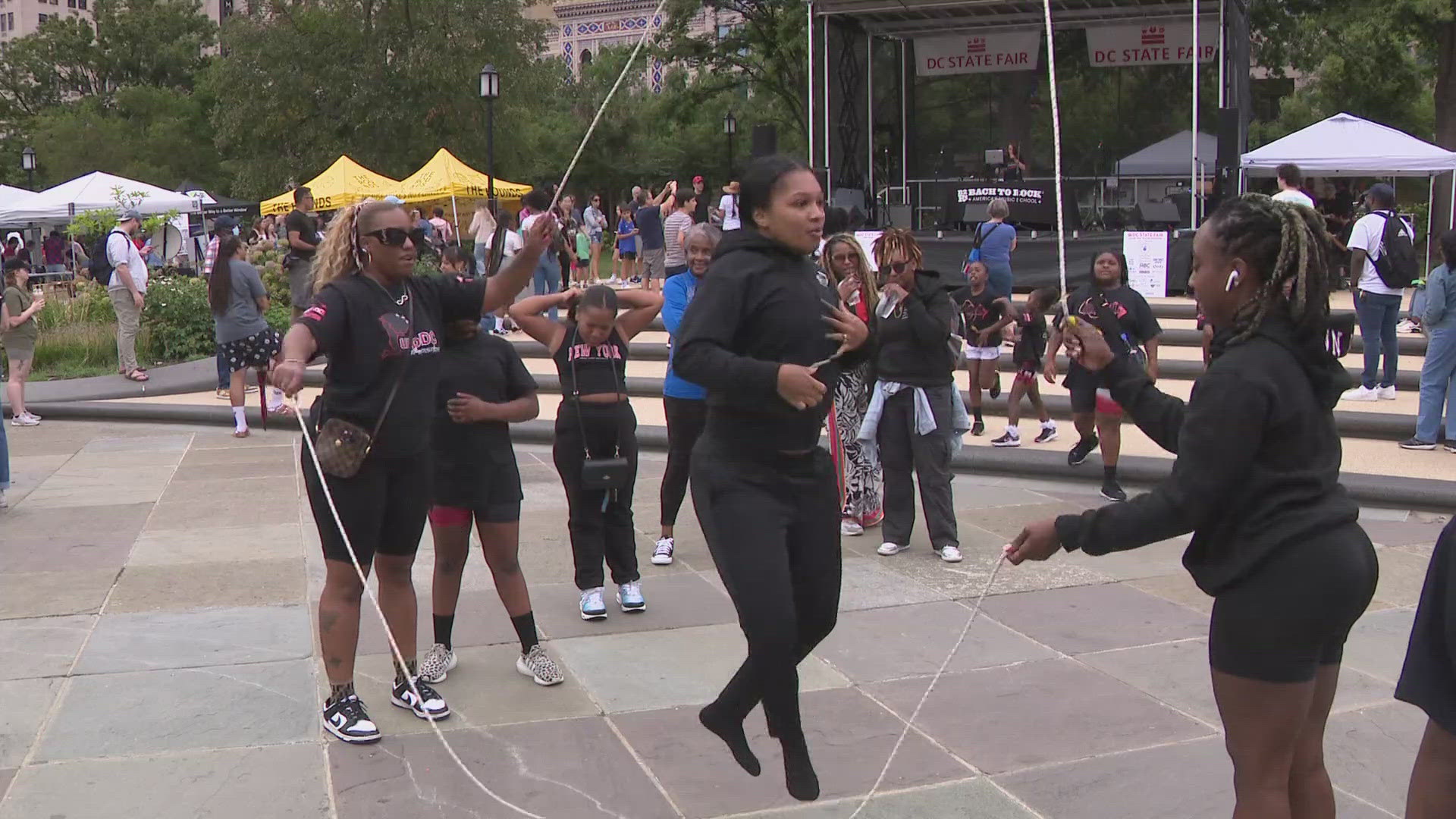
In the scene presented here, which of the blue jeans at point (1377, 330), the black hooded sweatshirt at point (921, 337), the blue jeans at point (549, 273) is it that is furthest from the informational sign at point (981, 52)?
the black hooded sweatshirt at point (921, 337)

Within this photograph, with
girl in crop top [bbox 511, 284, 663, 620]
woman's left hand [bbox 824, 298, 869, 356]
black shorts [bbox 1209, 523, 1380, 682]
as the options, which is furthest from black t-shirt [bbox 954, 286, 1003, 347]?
black shorts [bbox 1209, 523, 1380, 682]

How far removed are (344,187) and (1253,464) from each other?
22867mm

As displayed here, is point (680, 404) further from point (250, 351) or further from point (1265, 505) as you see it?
point (250, 351)

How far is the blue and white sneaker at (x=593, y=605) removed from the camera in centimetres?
601

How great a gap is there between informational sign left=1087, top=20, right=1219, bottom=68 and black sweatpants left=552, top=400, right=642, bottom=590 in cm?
1940

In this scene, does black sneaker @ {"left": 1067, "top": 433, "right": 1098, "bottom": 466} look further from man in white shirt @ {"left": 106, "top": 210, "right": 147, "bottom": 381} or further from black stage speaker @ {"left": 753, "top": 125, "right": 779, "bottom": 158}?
black stage speaker @ {"left": 753, "top": 125, "right": 779, "bottom": 158}

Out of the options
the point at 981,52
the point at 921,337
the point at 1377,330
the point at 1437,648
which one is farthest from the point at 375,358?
the point at 981,52

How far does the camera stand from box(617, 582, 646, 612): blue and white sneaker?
6.12m

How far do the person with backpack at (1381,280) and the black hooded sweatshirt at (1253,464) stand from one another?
836 cm

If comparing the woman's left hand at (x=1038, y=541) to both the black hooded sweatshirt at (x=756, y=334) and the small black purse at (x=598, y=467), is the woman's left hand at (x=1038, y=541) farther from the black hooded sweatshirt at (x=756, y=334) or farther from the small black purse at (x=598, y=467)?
the small black purse at (x=598, y=467)

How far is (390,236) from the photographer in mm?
4328

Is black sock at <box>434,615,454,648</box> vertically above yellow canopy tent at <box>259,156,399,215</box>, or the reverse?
yellow canopy tent at <box>259,156,399,215</box>

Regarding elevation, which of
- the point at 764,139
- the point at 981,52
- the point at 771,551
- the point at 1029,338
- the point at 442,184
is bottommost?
the point at 771,551

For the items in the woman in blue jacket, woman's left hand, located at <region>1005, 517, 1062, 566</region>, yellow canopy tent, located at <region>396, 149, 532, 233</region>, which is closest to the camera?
woman's left hand, located at <region>1005, 517, 1062, 566</region>
